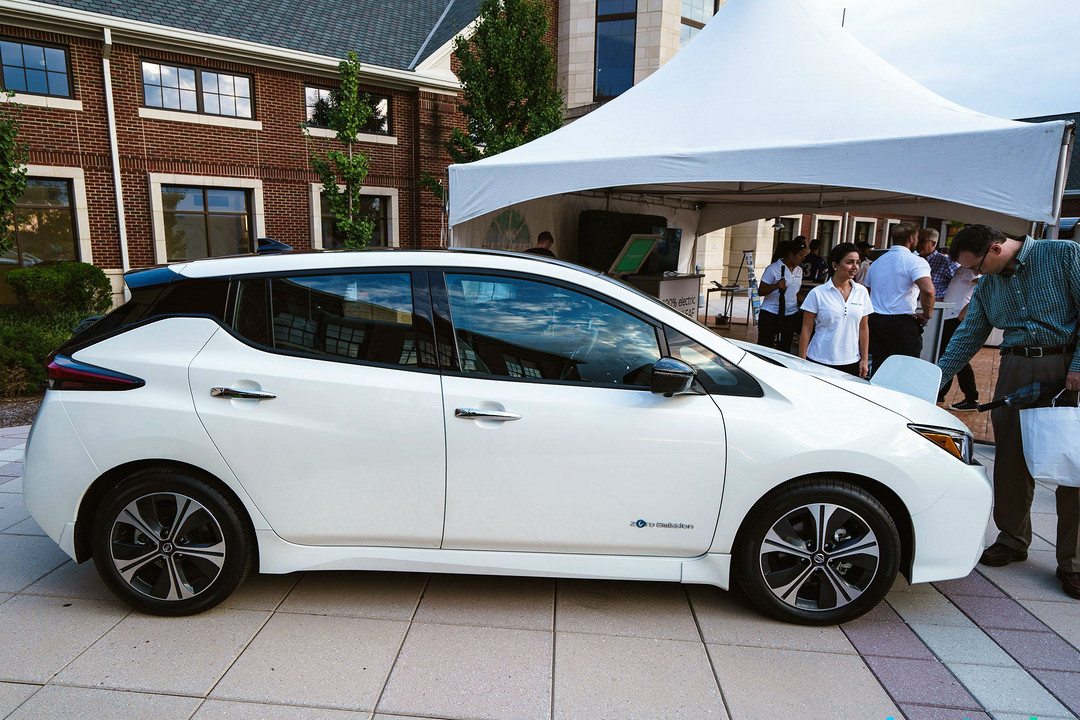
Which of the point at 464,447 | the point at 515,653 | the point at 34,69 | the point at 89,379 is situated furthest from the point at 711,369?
the point at 34,69

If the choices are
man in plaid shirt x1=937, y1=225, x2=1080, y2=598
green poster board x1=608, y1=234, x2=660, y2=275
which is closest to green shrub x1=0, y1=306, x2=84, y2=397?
green poster board x1=608, y1=234, x2=660, y2=275

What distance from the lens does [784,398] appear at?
2.82 m

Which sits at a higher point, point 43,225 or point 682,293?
point 43,225

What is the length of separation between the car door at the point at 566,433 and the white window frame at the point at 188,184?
12425mm

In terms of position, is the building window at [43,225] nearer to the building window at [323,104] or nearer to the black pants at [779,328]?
the building window at [323,104]

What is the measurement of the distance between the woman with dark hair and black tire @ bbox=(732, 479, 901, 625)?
5.81 m

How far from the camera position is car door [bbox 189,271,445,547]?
2.74 meters

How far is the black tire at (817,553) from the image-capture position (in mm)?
2799

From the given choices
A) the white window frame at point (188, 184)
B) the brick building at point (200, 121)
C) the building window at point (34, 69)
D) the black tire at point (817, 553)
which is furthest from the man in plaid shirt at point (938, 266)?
the building window at point (34, 69)

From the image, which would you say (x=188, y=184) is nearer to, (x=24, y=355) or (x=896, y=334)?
(x=24, y=355)

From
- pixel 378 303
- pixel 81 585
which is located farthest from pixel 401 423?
pixel 81 585

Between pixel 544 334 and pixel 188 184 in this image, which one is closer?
pixel 544 334

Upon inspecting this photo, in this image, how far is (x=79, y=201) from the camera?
13.2 m

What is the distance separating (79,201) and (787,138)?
1418 cm
